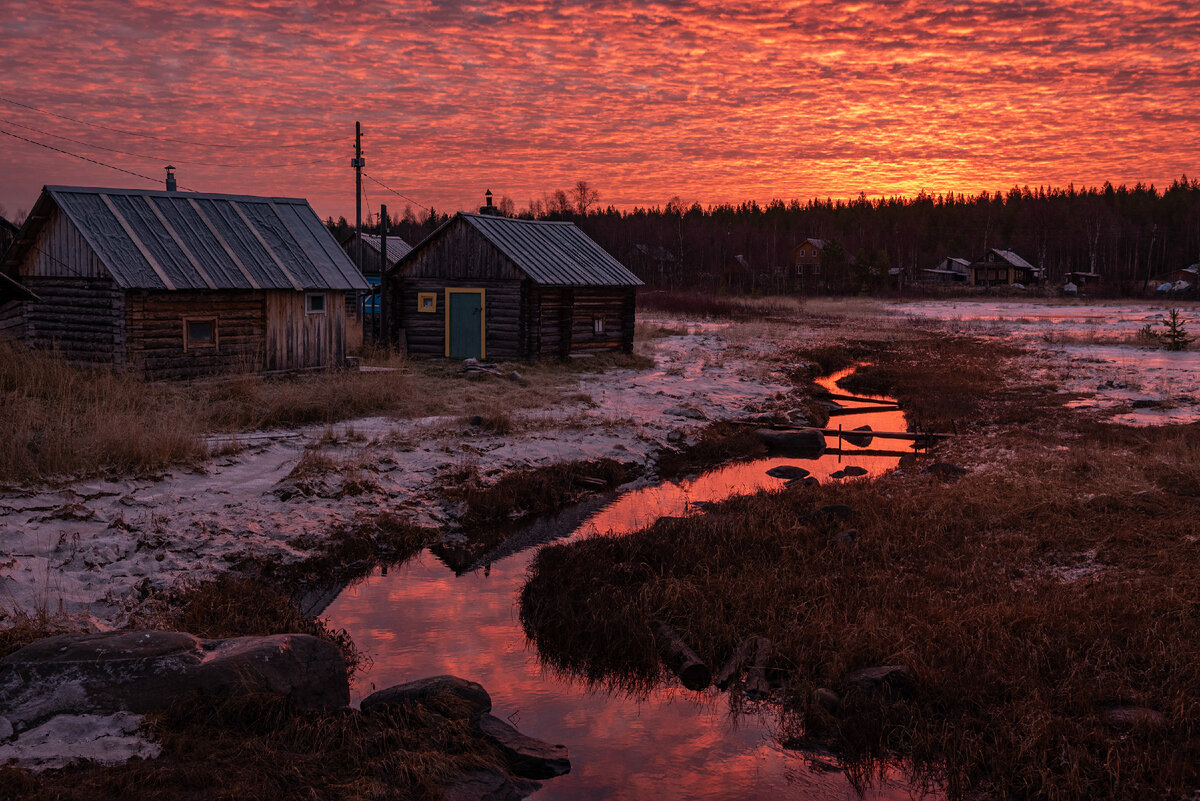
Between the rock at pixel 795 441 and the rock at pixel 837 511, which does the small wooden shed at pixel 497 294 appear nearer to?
the rock at pixel 795 441

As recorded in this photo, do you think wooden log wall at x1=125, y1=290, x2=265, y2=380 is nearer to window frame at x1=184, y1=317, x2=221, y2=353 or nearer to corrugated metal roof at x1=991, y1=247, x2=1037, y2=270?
window frame at x1=184, y1=317, x2=221, y2=353

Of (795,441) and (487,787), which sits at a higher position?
(795,441)

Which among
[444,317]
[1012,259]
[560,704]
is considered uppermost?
[1012,259]

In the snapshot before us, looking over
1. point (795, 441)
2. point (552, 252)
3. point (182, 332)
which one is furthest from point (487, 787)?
point (552, 252)

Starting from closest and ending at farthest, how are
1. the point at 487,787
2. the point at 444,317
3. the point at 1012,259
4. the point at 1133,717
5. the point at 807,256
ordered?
the point at 487,787 < the point at 1133,717 < the point at 444,317 < the point at 1012,259 < the point at 807,256

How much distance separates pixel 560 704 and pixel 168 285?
14809 mm

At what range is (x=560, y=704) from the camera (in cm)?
700

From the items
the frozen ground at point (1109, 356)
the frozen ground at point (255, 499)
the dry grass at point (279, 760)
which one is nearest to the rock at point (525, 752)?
the dry grass at point (279, 760)

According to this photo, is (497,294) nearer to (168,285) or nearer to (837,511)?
(168,285)

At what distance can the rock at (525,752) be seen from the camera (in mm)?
5836

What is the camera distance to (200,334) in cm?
1912

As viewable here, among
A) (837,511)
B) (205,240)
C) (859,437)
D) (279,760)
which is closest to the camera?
(279,760)

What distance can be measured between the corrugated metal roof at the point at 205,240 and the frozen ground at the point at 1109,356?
18.9m

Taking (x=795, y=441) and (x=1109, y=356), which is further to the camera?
(x=1109, y=356)
